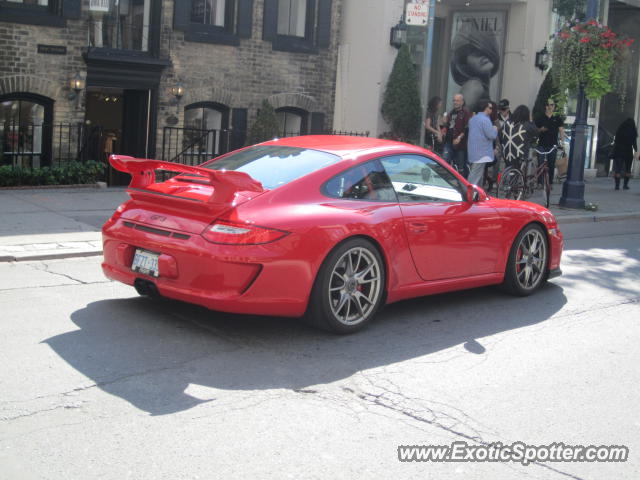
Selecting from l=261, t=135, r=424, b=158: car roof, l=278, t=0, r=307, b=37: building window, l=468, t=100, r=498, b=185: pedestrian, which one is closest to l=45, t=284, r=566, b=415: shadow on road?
l=261, t=135, r=424, b=158: car roof

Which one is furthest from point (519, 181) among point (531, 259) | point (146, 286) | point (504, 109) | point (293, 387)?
point (293, 387)

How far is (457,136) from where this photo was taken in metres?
16.2

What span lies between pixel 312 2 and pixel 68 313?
45.7ft

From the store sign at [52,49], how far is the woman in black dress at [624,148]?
1292 centimetres

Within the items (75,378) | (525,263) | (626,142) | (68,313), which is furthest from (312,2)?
(75,378)

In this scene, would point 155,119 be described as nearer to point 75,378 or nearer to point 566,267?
point 566,267

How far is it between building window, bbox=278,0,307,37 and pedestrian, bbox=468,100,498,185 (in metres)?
5.63

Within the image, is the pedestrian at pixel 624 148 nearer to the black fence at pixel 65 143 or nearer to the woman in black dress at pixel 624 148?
the woman in black dress at pixel 624 148

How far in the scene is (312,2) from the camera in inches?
767

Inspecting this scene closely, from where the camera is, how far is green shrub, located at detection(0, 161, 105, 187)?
1438 centimetres

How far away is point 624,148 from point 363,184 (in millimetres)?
16065

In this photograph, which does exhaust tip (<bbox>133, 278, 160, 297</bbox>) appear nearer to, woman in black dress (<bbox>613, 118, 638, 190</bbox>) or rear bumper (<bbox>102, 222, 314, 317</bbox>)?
rear bumper (<bbox>102, 222, 314, 317</bbox>)

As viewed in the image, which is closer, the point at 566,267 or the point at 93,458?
the point at 93,458

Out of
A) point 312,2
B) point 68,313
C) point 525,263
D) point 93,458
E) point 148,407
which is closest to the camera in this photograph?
point 93,458
